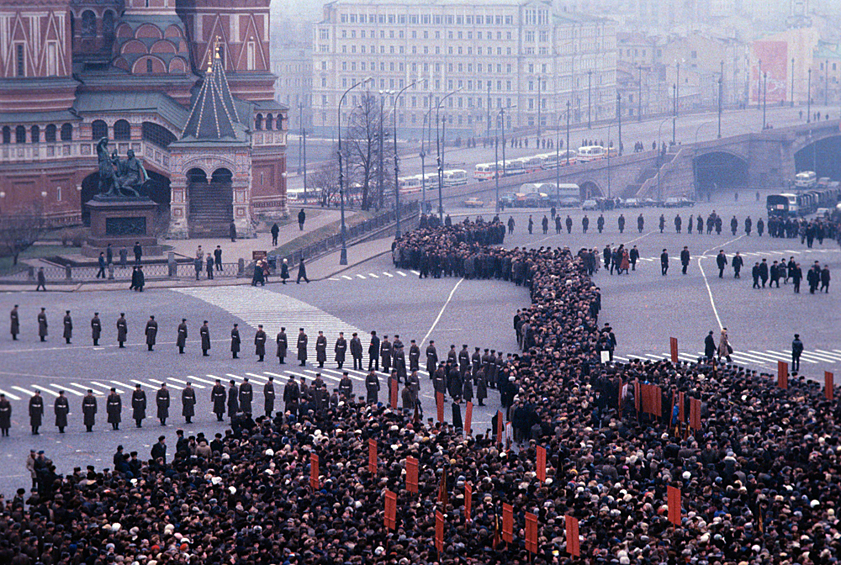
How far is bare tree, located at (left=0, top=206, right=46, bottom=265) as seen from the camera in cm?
3581

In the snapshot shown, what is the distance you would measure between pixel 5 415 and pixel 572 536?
Result: 56.3 feet

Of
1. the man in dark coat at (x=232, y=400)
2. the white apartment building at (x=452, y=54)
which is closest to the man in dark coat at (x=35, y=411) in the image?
the man in dark coat at (x=232, y=400)

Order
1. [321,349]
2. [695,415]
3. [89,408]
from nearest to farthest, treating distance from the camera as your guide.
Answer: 1. [695,415]
2. [89,408]
3. [321,349]

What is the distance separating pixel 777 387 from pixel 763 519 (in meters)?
11.9

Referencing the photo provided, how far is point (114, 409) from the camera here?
41156 mm

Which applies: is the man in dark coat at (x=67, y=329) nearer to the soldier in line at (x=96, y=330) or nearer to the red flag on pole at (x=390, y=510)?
the soldier in line at (x=96, y=330)

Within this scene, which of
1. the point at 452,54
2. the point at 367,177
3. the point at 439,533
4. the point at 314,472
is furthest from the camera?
the point at 452,54

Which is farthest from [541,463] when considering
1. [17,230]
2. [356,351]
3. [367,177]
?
[367,177]

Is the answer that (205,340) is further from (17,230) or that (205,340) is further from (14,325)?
(14,325)

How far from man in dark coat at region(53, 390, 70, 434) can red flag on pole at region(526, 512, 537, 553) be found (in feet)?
56.1

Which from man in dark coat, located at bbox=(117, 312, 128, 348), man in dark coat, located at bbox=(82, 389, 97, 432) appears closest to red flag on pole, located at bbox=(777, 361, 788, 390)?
man in dark coat, located at bbox=(82, 389, 97, 432)

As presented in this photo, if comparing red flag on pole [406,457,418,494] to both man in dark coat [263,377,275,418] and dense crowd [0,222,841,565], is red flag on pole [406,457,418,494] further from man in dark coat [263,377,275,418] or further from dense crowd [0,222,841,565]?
man in dark coat [263,377,275,418]

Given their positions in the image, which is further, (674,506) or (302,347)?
(302,347)

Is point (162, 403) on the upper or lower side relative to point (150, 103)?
lower
